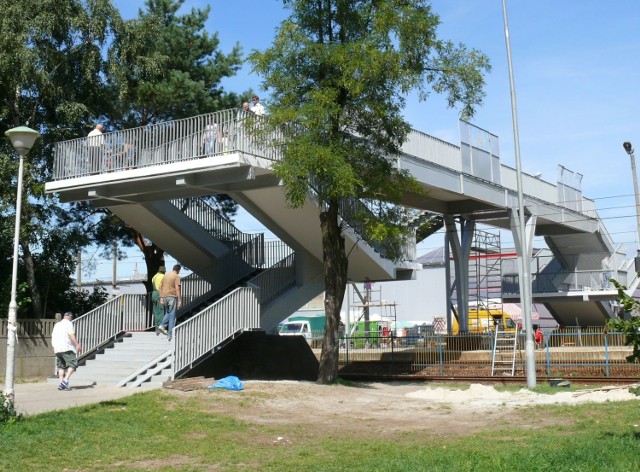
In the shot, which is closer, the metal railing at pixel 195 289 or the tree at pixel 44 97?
the tree at pixel 44 97

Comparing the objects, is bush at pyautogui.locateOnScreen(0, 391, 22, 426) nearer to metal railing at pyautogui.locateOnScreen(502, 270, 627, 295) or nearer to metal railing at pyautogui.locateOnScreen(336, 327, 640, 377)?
metal railing at pyautogui.locateOnScreen(336, 327, 640, 377)

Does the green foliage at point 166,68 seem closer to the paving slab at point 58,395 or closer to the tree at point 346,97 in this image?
the tree at point 346,97

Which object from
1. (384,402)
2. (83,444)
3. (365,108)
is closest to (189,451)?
(83,444)

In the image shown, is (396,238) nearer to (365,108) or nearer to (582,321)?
(365,108)

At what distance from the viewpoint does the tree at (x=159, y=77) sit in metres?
25.9

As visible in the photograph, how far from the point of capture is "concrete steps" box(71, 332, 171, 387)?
1958 centimetres

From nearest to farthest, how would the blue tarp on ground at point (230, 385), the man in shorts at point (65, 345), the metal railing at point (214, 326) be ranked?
the man in shorts at point (65, 345)
the blue tarp on ground at point (230, 385)
the metal railing at point (214, 326)

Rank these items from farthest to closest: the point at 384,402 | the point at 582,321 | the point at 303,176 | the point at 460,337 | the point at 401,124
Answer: the point at 582,321 → the point at 460,337 → the point at 401,124 → the point at 303,176 → the point at 384,402

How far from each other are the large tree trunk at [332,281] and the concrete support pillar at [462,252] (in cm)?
1274

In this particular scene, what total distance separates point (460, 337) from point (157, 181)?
510 inches

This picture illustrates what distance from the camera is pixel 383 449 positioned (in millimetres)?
11656

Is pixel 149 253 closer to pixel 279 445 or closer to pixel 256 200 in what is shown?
pixel 256 200

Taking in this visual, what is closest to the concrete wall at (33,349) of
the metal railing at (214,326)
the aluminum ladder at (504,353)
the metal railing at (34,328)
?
the metal railing at (34,328)

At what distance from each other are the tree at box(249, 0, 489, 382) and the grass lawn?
270 inches
